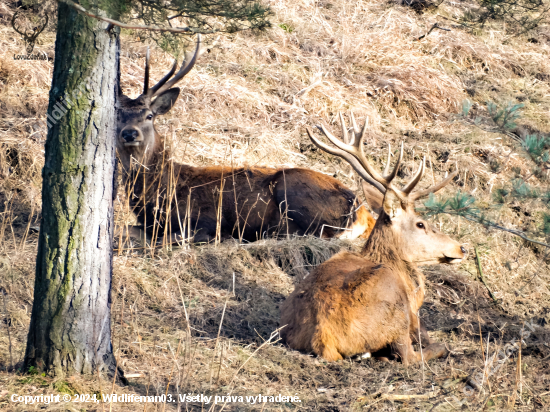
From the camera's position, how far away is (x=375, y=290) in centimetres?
500

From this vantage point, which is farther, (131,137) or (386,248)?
(131,137)

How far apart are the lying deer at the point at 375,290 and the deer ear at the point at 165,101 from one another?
9.86 ft

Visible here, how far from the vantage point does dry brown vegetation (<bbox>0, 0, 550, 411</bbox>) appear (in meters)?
4.35

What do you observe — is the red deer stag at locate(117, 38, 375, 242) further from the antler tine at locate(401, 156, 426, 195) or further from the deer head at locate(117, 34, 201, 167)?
the antler tine at locate(401, 156, 426, 195)

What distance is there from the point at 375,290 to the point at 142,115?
14.5 feet

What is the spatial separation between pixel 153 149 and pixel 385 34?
664 cm

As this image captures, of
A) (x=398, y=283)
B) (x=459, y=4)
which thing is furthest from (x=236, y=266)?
(x=459, y=4)

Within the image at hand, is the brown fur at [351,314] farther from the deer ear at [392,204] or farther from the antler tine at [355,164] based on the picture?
the antler tine at [355,164]

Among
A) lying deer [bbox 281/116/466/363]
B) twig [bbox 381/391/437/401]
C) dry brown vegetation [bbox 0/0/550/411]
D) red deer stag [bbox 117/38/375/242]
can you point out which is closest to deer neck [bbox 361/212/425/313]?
lying deer [bbox 281/116/466/363]

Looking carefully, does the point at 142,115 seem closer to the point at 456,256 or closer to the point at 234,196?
the point at 234,196

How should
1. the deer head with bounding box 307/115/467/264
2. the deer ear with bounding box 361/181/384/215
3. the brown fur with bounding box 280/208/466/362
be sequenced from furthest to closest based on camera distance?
the deer ear with bounding box 361/181/384/215 → the deer head with bounding box 307/115/467/264 → the brown fur with bounding box 280/208/466/362

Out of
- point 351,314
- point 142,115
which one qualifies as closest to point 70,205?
point 351,314

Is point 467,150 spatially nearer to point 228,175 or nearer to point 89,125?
point 228,175

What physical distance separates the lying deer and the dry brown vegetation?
0.19 m
